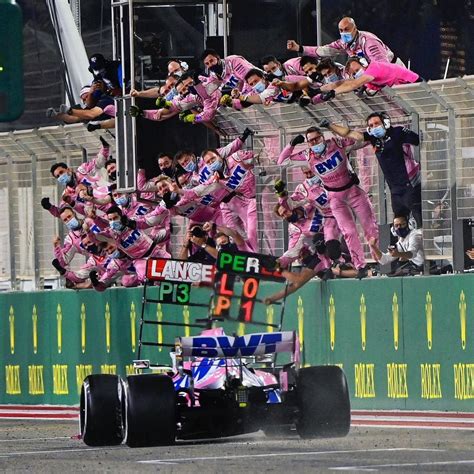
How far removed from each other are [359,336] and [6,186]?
24.7ft

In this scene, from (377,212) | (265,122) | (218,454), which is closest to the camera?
(218,454)

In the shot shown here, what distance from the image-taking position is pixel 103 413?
1517cm

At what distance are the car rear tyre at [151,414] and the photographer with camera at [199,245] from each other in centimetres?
636

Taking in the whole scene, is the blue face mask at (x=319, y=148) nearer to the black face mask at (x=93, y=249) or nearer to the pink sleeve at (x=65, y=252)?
the black face mask at (x=93, y=249)

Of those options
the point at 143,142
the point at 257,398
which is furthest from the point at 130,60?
the point at 257,398

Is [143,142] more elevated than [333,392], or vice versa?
[143,142]

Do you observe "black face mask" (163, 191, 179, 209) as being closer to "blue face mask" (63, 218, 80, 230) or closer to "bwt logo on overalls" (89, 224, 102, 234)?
"bwt logo on overalls" (89, 224, 102, 234)

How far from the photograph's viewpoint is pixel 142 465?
42.5 ft

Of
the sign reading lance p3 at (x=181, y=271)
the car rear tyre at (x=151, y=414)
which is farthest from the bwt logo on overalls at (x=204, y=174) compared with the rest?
the car rear tyre at (x=151, y=414)

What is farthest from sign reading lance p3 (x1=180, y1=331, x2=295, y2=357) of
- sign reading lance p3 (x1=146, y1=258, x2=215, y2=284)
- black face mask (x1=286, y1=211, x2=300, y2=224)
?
black face mask (x1=286, y1=211, x2=300, y2=224)

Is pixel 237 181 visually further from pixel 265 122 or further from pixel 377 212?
pixel 377 212

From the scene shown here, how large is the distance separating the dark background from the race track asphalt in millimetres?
6036

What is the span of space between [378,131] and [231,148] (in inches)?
113

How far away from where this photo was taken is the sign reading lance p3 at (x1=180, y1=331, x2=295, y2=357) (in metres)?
14.8
